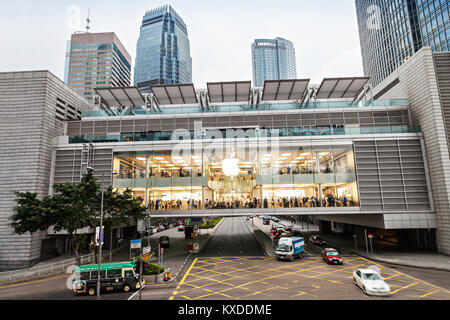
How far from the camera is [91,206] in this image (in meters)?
25.4

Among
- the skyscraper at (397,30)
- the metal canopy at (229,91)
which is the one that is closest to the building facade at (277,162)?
the metal canopy at (229,91)

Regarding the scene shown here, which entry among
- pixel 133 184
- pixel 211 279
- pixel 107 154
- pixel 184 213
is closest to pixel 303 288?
pixel 211 279

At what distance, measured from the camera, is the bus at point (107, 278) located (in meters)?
19.2

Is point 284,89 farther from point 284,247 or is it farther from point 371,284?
point 371,284

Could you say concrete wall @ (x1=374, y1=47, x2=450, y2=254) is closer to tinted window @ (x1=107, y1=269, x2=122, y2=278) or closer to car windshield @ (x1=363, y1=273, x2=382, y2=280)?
car windshield @ (x1=363, y1=273, x2=382, y2=280)

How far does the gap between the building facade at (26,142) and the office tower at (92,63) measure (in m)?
126

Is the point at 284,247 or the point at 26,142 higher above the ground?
the point at 26,142

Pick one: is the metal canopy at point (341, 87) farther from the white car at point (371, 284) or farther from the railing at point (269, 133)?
the white car at point (371, 284)

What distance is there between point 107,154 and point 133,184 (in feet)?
17.3

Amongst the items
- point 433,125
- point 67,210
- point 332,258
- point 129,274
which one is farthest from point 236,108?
point 129,274

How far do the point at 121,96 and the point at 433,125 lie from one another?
136 ft

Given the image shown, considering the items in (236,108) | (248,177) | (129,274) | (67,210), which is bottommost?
(129,274)

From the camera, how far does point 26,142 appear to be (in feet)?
103

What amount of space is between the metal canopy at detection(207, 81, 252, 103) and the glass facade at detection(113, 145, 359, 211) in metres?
10.3
